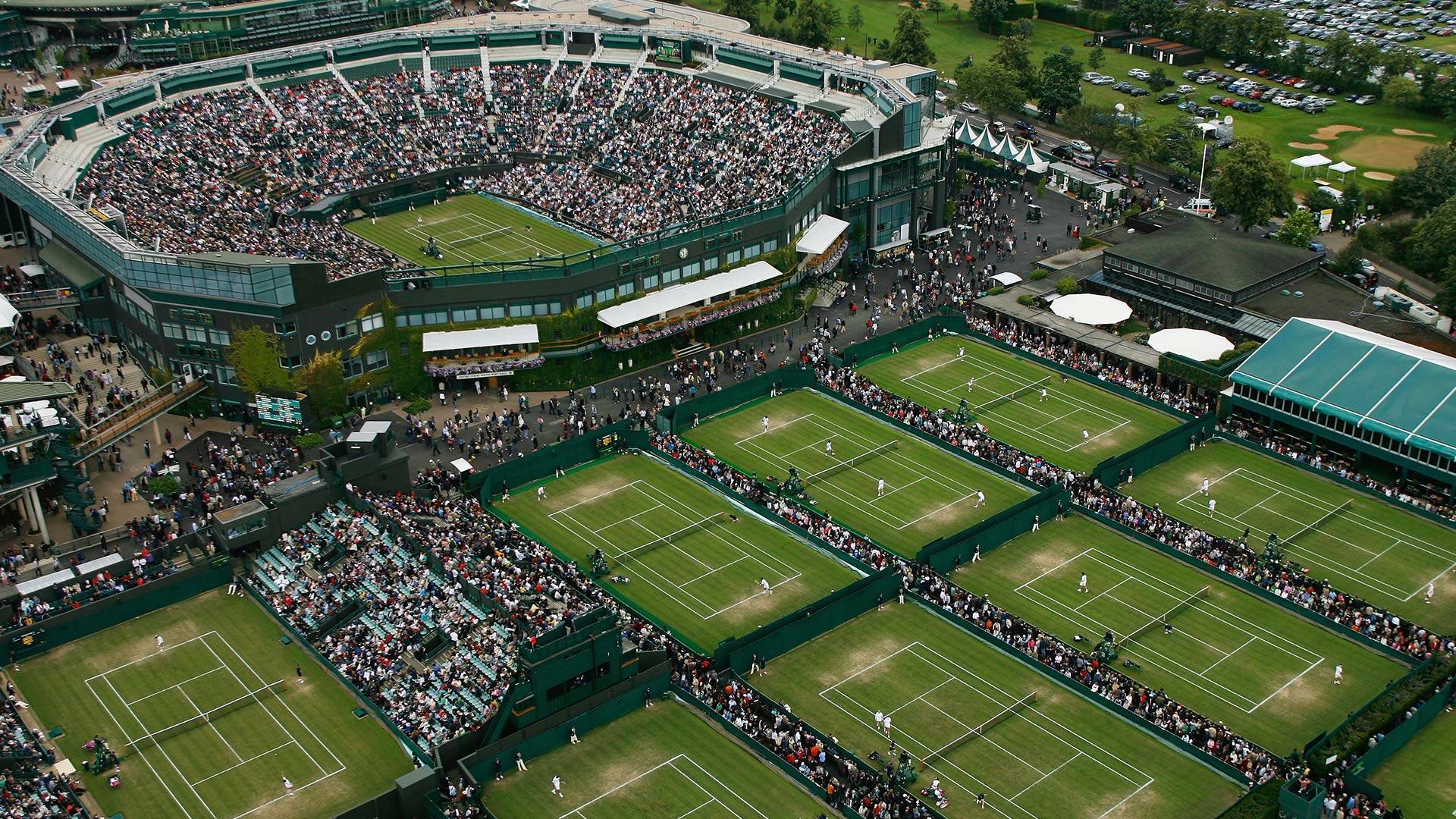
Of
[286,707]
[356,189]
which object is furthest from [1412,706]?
[356,189]

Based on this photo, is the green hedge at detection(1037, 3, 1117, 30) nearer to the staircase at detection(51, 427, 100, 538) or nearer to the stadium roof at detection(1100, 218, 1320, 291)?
the stadium roof at detection(1100, 218, 1320, 291)

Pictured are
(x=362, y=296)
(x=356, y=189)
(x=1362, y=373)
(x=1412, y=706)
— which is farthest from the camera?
(x=356, y=189)

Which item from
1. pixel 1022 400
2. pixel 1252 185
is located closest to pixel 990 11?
pixel 1252 185

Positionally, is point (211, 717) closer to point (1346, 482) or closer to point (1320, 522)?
point (1320, 522)

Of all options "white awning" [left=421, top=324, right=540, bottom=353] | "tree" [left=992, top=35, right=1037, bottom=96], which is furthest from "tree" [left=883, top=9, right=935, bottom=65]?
"white awning" [left=421, top=324, right=540, bottom=353]

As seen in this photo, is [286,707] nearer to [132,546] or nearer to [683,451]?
[132,546]
